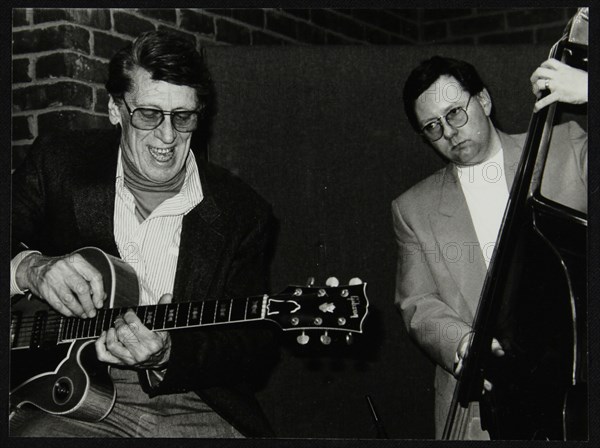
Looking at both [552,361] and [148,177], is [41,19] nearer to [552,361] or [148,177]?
[148,177]

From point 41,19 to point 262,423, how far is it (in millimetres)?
1171

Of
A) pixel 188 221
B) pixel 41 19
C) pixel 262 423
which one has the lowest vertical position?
pixel 262 423

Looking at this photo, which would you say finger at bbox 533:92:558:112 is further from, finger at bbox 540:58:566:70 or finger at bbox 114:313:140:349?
finger at bbox 114:313:140:349

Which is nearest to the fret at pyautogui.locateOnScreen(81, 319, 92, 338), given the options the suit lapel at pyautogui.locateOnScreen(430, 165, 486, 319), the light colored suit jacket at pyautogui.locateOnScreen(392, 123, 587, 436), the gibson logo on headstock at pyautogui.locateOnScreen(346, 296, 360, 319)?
the gibson logo on headstock at pyautogui.locateOnScreen(346, 296, 360, 319)

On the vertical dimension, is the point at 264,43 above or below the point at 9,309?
above

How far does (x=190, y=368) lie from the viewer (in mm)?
2039

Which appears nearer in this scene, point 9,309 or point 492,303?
point 492,303

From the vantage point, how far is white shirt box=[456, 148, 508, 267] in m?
2.10

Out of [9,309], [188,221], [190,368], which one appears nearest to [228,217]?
[188,221]

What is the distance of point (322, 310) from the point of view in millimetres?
1951

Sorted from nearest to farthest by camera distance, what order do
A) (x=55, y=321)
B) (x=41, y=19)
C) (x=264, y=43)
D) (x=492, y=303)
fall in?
(x=492, y=303) → (x=55, y=321) → (x=41, y=19) → (x=264, y=43)

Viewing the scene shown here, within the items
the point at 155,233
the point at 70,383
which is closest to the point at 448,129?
the point at 155,233

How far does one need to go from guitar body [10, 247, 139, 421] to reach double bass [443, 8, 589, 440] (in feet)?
2.65

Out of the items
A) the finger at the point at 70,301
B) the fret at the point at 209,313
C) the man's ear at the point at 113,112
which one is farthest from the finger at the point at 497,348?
the man's ear at the point at 113,112
